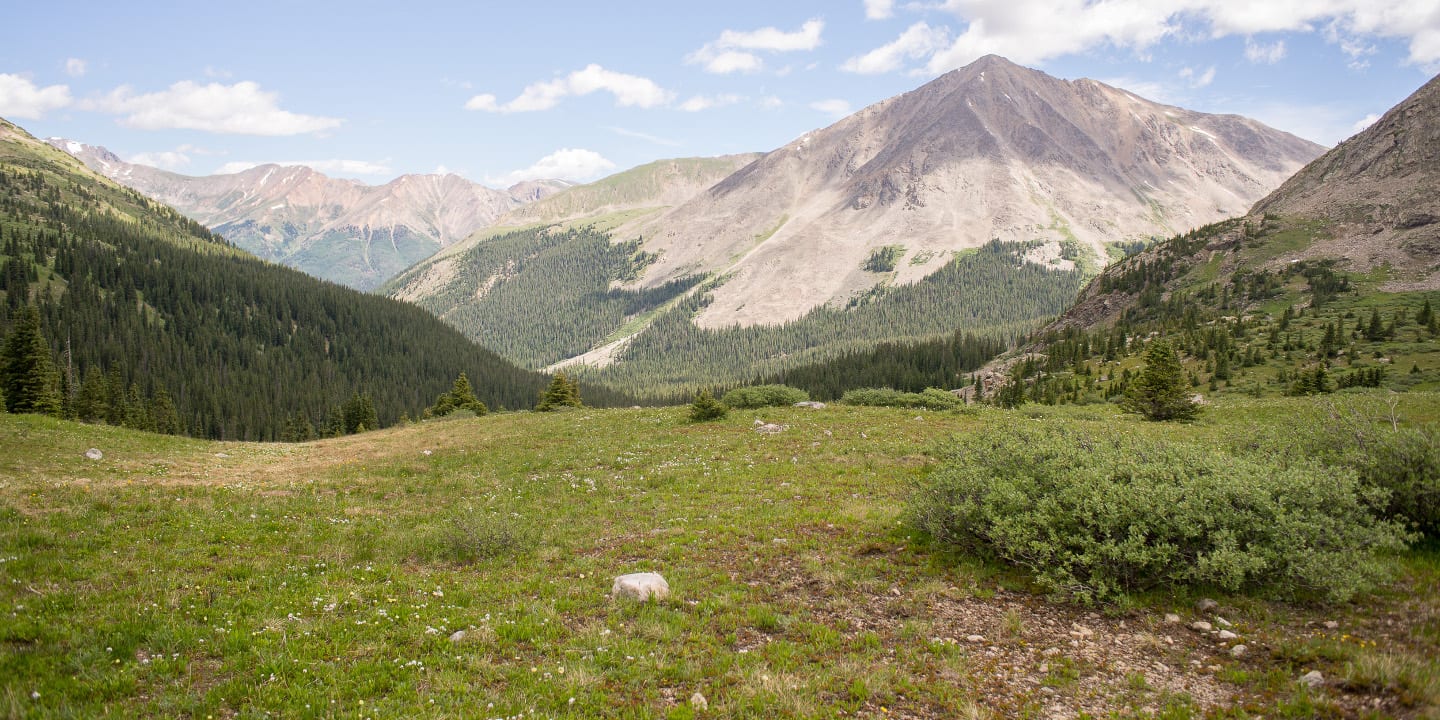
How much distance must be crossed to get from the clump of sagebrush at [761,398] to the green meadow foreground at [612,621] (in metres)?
24.0

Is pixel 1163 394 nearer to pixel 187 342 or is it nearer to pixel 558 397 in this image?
pixel 558 397

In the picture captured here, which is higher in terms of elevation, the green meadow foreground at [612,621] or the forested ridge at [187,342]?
the forested ridge at [187,342]

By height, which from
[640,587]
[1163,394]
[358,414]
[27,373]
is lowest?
[358,414]

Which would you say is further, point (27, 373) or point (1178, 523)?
point (27, 373)

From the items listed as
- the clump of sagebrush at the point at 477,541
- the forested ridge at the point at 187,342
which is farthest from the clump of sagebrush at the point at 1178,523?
the forested ridge at the point at 187,342

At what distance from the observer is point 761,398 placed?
154 feet

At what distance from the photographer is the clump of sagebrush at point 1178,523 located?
35.9ft

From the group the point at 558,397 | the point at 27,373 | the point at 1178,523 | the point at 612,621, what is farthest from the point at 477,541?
the point at 27,373

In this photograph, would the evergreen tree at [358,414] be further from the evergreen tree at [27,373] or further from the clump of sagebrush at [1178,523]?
the clump of sagebrush at [1178,523]

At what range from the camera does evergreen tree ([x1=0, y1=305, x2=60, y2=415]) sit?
57344 mm

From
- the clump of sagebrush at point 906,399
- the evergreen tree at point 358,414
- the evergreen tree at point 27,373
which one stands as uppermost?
the evergreen tree at point 27,373

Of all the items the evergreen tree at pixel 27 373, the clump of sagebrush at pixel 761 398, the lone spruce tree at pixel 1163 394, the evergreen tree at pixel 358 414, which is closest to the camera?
the lone spruce tree at pixel 1163 394

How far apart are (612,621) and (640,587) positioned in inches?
51.5

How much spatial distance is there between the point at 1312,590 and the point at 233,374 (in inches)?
8005
